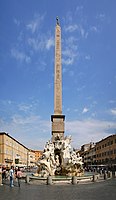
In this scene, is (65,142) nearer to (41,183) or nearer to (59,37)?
(41,183)

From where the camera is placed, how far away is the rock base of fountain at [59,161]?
76.6 ft

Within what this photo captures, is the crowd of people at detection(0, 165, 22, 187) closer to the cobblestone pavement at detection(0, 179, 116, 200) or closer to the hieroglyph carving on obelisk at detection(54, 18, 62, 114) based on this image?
the cobblestone pavement at detection(0, 179, 116, 200)

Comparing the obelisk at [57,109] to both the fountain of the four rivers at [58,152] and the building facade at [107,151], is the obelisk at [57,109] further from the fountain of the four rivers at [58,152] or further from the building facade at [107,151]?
the building facade at [107,151]

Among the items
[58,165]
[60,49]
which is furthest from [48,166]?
[60,49]

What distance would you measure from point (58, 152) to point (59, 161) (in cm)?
85

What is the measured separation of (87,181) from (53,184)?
3.25 metres

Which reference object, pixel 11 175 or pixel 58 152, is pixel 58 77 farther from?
pixel 11 175

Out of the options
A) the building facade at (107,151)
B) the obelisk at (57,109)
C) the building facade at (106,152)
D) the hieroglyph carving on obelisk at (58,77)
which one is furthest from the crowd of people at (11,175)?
the building facade at (107,151)

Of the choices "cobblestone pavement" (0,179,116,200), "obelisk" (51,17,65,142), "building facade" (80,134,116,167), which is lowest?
"building facade" (80,134,116,167)

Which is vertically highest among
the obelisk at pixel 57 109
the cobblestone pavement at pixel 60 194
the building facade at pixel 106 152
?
the obelisk at pixel 57 109

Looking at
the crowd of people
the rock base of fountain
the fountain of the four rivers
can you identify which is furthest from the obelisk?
the crowd of people

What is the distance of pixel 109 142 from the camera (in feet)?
213

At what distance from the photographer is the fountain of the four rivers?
76.9 ft

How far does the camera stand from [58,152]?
24.7 meters
